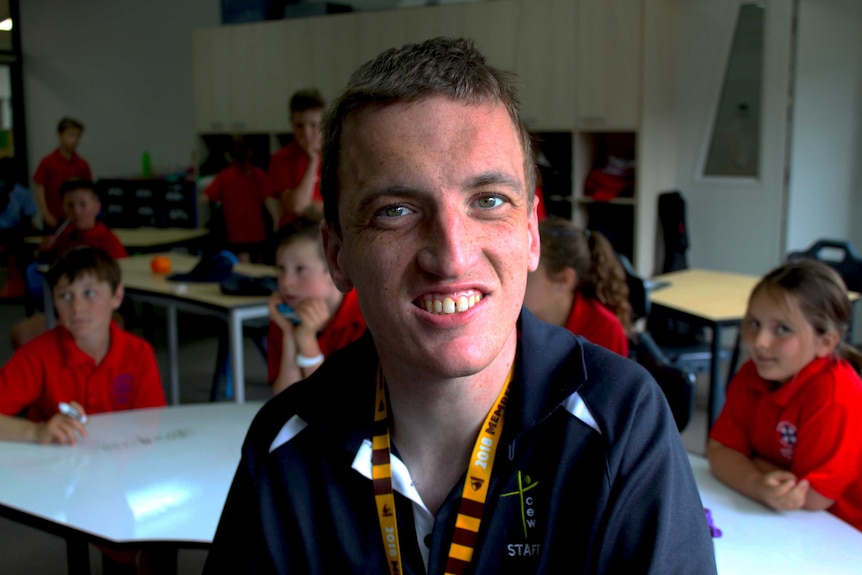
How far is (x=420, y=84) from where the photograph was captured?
35.5 inches

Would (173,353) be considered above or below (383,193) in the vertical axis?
below

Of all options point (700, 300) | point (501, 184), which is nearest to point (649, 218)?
point (700, 300)

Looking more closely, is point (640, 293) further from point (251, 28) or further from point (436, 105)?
point (251, 28)

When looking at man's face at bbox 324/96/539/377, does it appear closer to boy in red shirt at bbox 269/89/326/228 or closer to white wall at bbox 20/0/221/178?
boy in red shirt at bbox 269/89/326/228

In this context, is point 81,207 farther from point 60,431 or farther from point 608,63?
point 608,63

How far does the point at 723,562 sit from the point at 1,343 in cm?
613

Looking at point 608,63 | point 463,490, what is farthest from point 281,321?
point 608,63

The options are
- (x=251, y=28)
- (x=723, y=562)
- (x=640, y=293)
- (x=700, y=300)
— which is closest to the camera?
(x=723, y=562)

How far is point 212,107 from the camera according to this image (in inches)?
343

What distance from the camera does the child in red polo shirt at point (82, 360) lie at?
2.50 m

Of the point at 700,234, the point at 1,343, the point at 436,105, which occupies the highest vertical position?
the point at 436,105

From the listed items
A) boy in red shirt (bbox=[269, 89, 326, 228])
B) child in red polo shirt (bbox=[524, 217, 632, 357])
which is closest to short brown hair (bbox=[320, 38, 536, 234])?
child in red polo shirt (bbox=[524, 217, 632, 357])

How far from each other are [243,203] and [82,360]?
3915 mm

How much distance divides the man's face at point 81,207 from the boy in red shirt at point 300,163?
109cm
